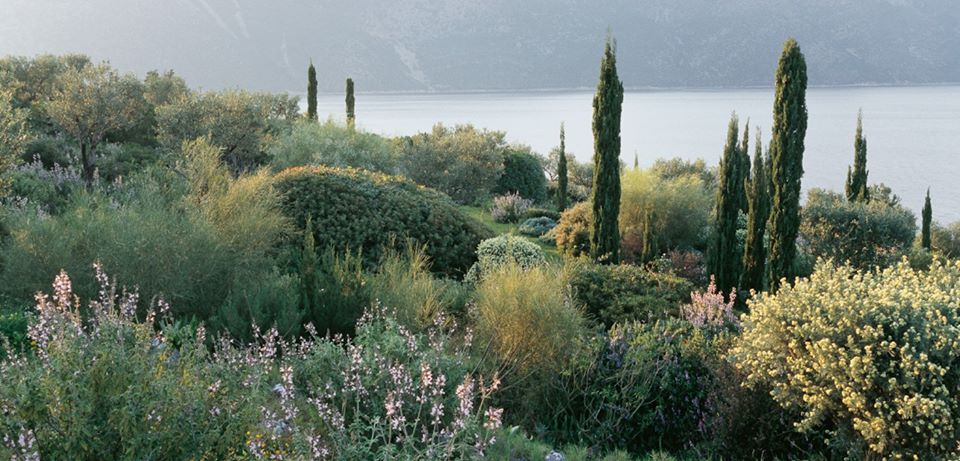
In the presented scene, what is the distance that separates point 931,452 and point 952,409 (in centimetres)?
36

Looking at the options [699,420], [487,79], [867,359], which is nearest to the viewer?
[867,359]

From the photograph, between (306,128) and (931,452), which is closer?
(931,452)

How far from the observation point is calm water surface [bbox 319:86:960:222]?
70.4 meters

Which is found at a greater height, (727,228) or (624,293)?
(727,228)

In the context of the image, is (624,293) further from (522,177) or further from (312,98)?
(312,98)

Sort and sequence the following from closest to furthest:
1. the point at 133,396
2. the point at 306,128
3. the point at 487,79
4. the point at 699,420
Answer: the point at 133,396, the point at 699,420, the point at 306,128, the point at 487,79

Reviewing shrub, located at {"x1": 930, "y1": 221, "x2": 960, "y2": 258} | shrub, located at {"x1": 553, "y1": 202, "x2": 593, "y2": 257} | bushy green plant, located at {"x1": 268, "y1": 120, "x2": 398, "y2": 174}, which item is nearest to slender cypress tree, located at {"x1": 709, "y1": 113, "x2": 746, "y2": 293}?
shrub, located at {"x1": 553, "y1": 202, "x2": 593, "y2": 257}

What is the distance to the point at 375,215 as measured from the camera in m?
14.3

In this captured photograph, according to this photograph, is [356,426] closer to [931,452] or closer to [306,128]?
[931,452]

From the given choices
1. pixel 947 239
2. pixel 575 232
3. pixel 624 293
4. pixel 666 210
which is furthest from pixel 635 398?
pixel 947 239

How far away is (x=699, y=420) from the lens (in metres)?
7.08

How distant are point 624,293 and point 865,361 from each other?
660 centimetres

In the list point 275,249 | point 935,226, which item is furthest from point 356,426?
point 935,226

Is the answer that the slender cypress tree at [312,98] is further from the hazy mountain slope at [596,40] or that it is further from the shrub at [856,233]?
the hazy mountain slope at [596,40]
